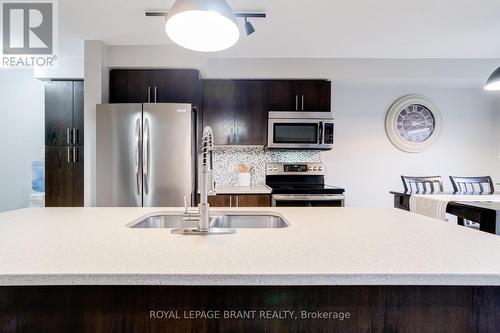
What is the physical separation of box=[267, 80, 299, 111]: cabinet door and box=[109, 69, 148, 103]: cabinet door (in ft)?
4.62

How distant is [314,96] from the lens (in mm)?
3443

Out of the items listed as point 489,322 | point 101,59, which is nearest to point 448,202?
point 489,322

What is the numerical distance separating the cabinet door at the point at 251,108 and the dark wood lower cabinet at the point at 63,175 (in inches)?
76.7

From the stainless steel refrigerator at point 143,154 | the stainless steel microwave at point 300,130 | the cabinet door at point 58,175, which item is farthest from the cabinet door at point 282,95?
the cabinet door at point 58,175

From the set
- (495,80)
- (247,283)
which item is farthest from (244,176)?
(247,283)

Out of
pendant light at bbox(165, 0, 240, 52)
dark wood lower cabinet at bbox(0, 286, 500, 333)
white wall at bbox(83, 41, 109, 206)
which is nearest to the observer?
dark wood lower cabinet at bbox(0, 286, 500, 333)

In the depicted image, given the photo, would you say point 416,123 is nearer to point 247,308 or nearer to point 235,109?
point 235,109

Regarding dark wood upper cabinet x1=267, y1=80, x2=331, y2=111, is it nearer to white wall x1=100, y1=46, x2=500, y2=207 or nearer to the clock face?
white wall x1=100, y1=46, x2=500, y2=207

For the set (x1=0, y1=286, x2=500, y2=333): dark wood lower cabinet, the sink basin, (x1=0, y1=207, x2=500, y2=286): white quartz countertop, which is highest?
(x1=0, y1=207, x2=500, y2=286): white quartz countertop

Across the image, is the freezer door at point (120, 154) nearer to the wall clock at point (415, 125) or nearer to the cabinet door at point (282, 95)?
the cabinet door at point (282, 95)

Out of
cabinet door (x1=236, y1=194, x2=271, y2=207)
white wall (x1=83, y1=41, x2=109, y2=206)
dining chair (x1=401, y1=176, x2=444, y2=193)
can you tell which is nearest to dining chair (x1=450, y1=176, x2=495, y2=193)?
dining chair (x1=401, y1=176, x2=444, y2=193)

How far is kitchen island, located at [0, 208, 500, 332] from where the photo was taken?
717mm

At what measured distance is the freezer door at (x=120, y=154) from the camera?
282cm

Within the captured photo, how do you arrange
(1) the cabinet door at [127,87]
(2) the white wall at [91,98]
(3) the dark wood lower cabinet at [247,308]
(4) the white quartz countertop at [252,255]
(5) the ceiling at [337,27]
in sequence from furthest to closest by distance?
(1) the cabinet door at [127,87], (2) the white wall at [91,98], (5) the ceiling at [337,27], (3) the dark wood lower cabinet at [247,308], (4) the white quartz countertop at [252,255]
